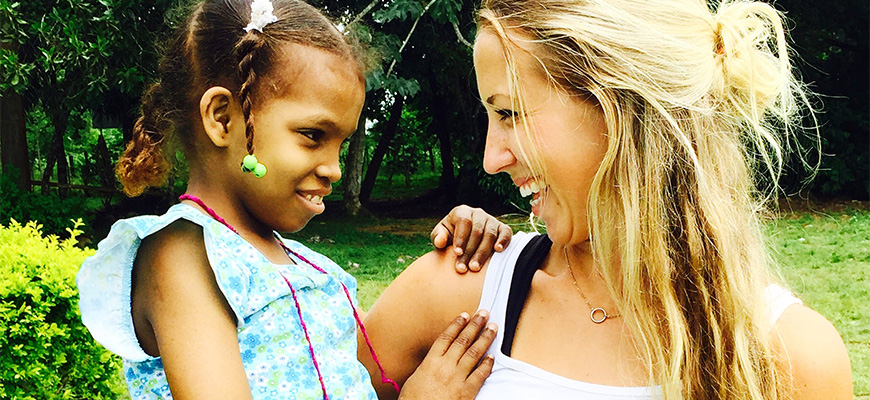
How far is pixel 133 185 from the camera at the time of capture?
7.59 feet

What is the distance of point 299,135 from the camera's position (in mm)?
2068

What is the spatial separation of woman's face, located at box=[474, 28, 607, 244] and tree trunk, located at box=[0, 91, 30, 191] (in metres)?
12.5

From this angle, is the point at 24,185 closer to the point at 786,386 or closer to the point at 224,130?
the point at 224,130

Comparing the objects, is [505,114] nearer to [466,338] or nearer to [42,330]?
[466,338]

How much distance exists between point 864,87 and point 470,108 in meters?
8.11

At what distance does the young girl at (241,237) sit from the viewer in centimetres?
179

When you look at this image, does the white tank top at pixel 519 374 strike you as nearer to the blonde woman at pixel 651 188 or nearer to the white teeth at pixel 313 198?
the blonde woman at pixel 651 188

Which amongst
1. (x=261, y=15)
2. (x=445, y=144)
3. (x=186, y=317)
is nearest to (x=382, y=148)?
(x=445, y=144)

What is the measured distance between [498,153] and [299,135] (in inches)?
20.4

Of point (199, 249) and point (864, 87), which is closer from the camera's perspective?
point (199, 249)

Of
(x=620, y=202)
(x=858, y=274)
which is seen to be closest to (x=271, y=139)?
(x=620, y=202)

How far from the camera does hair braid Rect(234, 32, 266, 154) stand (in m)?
2.03

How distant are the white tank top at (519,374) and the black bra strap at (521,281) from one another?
0.01 meters

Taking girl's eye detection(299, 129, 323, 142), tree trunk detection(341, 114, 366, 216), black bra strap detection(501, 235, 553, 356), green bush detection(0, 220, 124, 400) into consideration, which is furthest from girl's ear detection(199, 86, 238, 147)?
tree trunk detection(341, 114, 366, 216)
